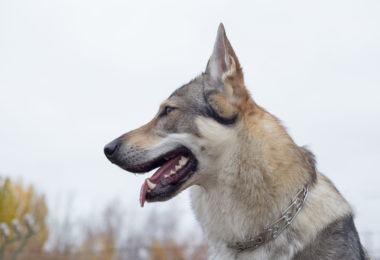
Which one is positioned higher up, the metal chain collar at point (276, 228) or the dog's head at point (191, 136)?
the dog's head at point (191, 136)

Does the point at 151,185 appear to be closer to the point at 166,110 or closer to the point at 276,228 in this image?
the point at 166,110

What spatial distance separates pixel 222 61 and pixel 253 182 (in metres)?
1.28

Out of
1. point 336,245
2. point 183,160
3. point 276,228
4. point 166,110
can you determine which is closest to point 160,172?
point 183,160

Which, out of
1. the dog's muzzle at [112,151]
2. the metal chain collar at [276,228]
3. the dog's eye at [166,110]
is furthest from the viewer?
the dog's eye at [166,110]

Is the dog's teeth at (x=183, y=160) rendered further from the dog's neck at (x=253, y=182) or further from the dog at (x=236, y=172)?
the dog's neck at (x=253, y=182)

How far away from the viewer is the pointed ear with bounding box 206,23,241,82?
4.13m

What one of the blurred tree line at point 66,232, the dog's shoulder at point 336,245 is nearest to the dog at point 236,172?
the dog's shoulder at point 336,245

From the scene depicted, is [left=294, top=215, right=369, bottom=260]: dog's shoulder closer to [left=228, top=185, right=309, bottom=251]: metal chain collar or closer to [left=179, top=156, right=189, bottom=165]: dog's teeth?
[left=228, top=185, right=309, bottom=251]: metal chain collar

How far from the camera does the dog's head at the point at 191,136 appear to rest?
4.05 meters

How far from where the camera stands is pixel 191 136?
4.14 meters

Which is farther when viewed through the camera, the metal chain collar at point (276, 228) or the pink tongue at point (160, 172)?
the pink tongue at point (160, 172)

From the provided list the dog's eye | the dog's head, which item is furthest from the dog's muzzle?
the dog's eye

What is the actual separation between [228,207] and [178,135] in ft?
2.78

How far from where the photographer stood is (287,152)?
13.0ft
